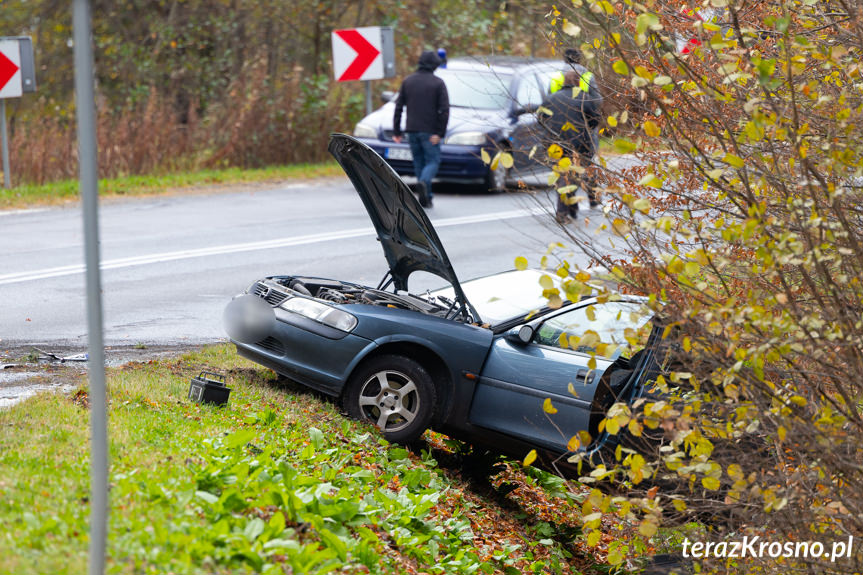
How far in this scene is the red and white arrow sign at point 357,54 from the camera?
17.3 m

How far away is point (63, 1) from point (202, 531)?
70.8 feet

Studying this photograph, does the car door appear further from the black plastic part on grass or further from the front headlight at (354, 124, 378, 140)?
the front headlight at (354, 124, 378, 140)

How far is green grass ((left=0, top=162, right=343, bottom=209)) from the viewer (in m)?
15.3

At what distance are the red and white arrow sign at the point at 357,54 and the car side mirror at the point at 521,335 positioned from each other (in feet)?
37.2

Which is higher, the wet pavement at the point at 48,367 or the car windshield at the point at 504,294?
the car windshield at the point at 504,294

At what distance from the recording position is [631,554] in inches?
262

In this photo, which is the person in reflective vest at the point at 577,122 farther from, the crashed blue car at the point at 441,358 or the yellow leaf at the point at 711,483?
the yellow leaf at the point at 711,483

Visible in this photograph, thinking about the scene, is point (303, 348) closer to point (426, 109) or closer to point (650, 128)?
point (650, 128)

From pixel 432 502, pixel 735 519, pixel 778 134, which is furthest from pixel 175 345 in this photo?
pixel 778 134

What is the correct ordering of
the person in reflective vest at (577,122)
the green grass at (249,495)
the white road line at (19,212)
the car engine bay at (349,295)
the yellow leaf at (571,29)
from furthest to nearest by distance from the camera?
the white road line at (19,212) → the car engine bay at (349,295) → the person in reflective vest at (577,122) → the yellow leaf at (571,29) → the green grass at (249,495)

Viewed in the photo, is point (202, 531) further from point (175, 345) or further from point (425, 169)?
point (425, 169)

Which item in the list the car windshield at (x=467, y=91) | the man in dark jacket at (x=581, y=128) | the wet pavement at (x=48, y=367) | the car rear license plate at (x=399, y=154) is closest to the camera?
the man in dark jacket at (x=581, y=128)

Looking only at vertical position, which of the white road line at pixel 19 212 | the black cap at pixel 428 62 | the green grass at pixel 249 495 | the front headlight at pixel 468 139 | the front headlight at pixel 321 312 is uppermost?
the black cap at pixel 428 62

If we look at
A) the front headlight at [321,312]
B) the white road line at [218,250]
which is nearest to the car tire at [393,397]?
the front headlight at [321,312]
